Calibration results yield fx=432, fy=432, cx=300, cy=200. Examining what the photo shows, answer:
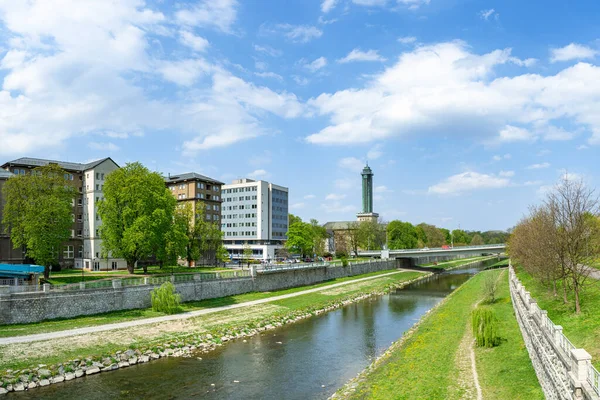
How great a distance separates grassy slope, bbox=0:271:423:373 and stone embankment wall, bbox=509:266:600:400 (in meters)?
26.9

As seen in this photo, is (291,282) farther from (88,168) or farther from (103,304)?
(88,168)

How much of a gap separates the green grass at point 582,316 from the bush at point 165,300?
35299 mm

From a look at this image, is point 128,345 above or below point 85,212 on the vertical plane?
below

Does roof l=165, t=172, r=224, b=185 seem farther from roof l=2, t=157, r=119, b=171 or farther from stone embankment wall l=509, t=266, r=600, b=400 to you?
stone embankment wall l=509, t=266, r=600, b=400

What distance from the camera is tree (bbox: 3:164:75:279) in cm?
5084

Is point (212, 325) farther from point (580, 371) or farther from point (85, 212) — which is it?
point (85, 212)

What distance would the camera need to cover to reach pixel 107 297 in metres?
44.2

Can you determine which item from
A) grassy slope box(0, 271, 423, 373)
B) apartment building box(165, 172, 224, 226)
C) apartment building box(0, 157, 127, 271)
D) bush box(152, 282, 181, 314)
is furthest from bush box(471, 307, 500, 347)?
apartment building box(165, 172, 224, 226)

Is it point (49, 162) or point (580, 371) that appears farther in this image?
point (49, 162)

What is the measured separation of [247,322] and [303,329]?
5858 millimetres

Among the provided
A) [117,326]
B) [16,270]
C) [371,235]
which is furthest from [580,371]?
[371,235]

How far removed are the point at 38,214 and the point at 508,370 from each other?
51.7 meters

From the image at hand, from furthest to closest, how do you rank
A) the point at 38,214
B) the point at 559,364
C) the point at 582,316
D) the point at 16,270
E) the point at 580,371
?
the point at 38,214, the point at 16,270, the point at 582,316, the point at 559,364, the point at 580,371

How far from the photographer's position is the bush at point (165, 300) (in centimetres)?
4597
